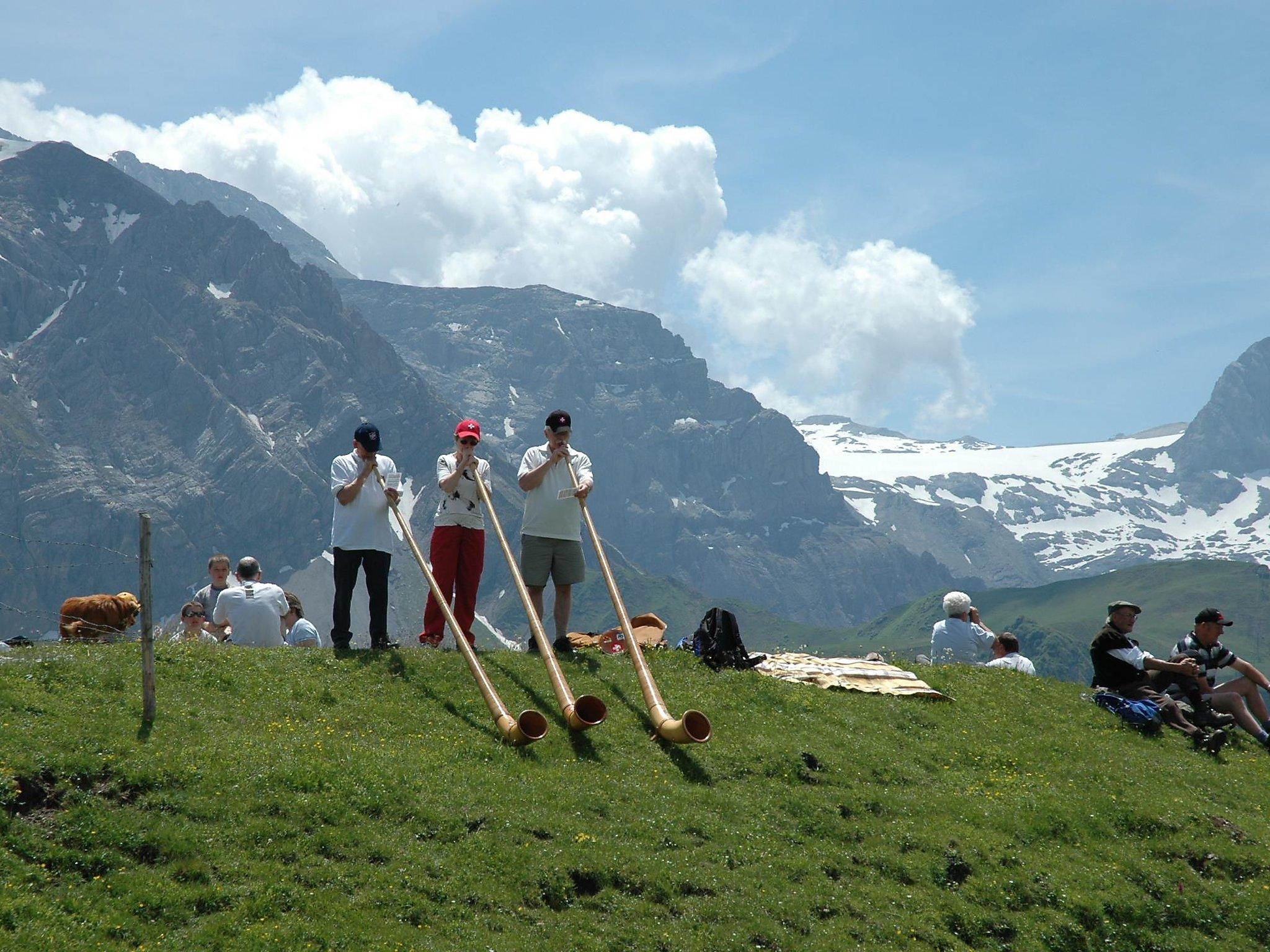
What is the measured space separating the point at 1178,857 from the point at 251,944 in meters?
14.0

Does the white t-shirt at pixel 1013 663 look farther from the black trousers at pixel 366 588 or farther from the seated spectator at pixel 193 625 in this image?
the seated spectator at pixel 193 625

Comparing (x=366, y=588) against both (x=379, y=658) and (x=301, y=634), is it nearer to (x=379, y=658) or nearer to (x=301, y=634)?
(x=379, y=658)

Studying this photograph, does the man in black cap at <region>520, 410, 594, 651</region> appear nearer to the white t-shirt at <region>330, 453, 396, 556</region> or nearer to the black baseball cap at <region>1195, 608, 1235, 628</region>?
the white t-shirt at <region>330, 453, 396, 556</region>

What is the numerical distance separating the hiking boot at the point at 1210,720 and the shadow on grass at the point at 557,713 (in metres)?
14.0

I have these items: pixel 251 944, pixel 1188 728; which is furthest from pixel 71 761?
pixel 1188 728

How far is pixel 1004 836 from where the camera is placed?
15906 millimetres

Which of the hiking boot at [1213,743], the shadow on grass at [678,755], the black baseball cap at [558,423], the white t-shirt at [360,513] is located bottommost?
the hiking boot at [1213,743]

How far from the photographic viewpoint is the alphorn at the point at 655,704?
1617cm

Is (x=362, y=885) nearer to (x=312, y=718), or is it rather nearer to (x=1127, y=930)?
(x=312, y=718)

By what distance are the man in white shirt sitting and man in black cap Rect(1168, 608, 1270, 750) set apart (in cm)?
1914

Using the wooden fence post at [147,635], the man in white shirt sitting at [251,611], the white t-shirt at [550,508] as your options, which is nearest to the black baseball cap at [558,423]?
the white t-shirt at [550,508]

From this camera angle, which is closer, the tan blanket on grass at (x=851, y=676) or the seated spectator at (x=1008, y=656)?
the tan blanket on grass at (x=851, y=676)

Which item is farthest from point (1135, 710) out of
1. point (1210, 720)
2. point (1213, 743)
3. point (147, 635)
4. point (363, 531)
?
point (147, 635)

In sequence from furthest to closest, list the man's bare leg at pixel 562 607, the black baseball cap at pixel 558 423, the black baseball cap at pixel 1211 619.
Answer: the black baseball cap at pixel 1211 619, the man's bare leg at pixel 562 607, the black baseball cap at pixel 558 423
